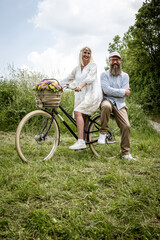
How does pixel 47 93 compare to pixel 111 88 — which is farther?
pixel 111 88

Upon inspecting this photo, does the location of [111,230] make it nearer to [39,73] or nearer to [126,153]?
[126,153]

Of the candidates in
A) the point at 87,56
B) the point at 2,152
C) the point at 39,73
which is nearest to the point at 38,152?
the point at 2,152

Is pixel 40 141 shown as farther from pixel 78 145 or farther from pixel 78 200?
pixel 78 200

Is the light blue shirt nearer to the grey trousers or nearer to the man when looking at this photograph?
the man

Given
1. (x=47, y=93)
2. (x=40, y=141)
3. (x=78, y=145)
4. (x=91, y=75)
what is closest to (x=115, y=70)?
(x=91, y=75)

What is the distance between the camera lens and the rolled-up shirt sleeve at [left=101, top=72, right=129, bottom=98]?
3.62 m

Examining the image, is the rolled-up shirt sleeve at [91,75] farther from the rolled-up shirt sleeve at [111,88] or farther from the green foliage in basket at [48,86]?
the green foliage in basket at [48,86]

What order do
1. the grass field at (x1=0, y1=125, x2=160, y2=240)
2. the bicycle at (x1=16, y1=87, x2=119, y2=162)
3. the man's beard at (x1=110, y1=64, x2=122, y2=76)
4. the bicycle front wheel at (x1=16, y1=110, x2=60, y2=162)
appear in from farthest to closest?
the man's beard at (x1=110, y1=64, x2=122, y2=76)
the bicycle at (x1=16, y1=87, x2=119, y2=162)
the bicycle front wheel at (x1=16, y1=110, x2=60, y2=162)
the grass field at (x1=0, y1=125, x2=160, y2=240)

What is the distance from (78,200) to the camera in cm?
220

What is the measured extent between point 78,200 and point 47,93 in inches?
65.1

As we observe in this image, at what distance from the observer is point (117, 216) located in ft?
6.41

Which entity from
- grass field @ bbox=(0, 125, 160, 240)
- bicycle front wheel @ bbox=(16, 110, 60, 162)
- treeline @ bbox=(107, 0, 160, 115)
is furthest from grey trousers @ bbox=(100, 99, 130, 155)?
treeline @ bbox=(107, 0, 160, 115)

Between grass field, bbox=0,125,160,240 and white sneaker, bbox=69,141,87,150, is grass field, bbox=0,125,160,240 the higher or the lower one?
the lower one

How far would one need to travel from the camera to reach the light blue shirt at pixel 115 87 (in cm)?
364
